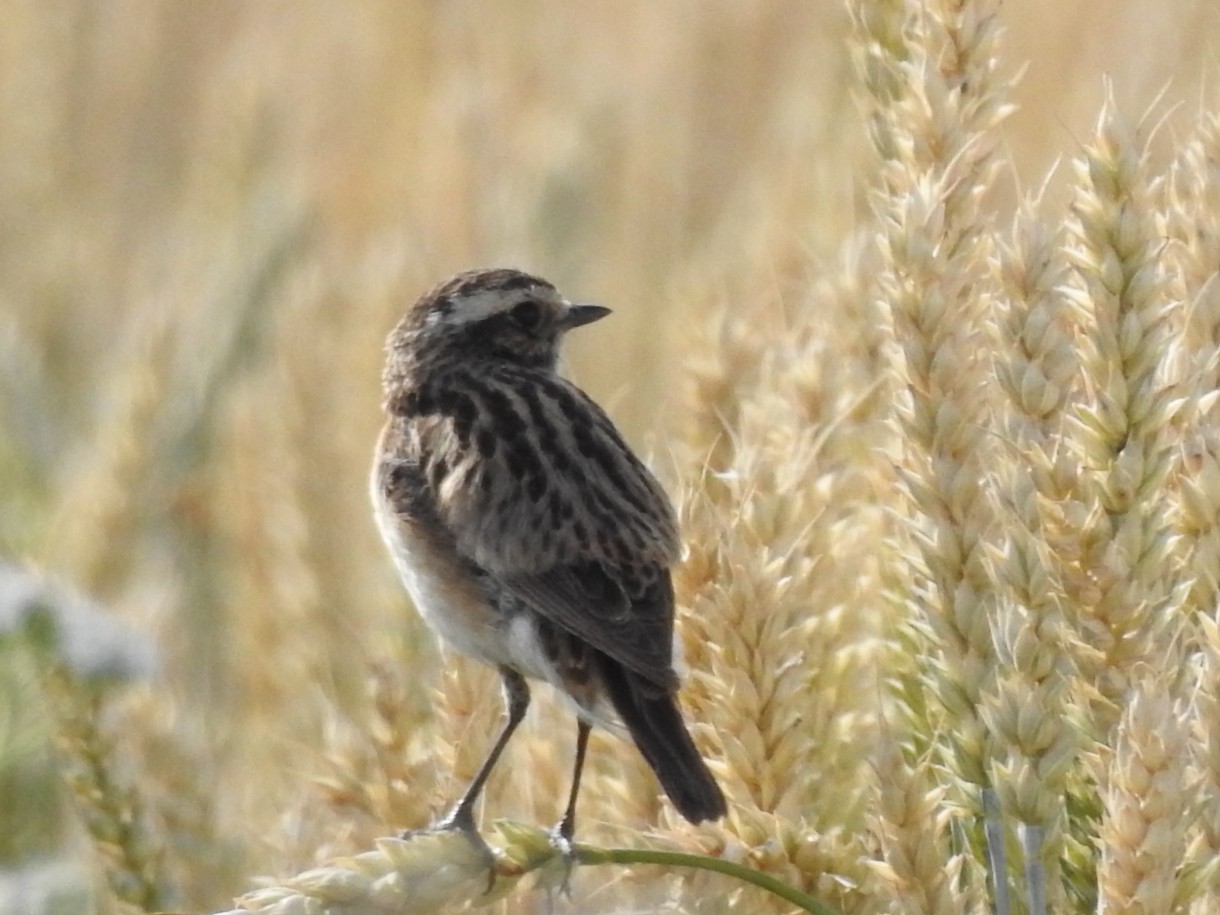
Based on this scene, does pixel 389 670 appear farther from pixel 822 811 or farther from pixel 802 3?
pixel 802 3

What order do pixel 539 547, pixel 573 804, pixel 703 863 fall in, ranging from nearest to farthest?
pixel 703 863 < pixel 573 804 < pixel 539 547

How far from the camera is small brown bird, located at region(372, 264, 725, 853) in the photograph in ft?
10.7

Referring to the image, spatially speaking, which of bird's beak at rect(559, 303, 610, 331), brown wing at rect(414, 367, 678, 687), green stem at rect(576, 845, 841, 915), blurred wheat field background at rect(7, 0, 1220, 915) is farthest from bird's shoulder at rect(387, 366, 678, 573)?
green stem at rect(576, 845, 841, 915)

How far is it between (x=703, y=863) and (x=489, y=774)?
0.84m

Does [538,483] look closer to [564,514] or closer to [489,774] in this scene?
[564,514]

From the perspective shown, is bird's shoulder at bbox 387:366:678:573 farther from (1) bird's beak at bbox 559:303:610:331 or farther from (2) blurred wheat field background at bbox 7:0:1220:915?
(1) bird's beak at bbox 559:303:610:331

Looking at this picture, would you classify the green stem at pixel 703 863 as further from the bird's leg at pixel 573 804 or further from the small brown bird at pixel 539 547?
the small brown bird at pixel 539 547

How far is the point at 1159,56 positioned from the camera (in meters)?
5.26

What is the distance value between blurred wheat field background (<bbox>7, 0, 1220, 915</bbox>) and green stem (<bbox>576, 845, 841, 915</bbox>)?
11cm

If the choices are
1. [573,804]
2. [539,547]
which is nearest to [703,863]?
[573,804]

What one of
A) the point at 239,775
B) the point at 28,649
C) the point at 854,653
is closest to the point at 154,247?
the point at 239,775

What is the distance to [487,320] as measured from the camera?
4277 mm

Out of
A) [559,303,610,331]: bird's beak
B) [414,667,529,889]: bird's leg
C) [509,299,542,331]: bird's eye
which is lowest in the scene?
[414,667,529,889]: bird's leg

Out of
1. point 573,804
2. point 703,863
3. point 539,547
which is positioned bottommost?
point 573,804
